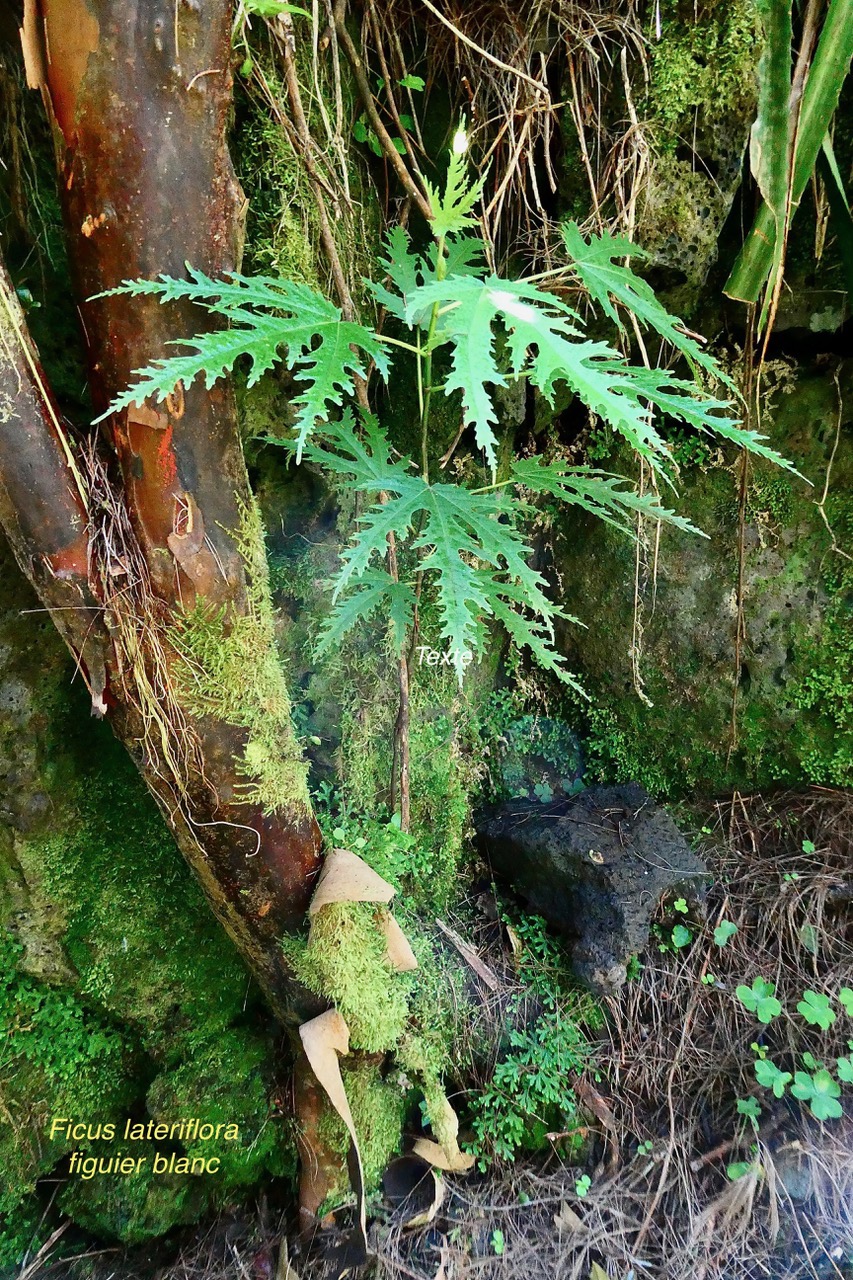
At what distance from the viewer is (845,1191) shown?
77.2 inches

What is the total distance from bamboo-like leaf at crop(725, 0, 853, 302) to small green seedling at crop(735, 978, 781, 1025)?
2.22 m

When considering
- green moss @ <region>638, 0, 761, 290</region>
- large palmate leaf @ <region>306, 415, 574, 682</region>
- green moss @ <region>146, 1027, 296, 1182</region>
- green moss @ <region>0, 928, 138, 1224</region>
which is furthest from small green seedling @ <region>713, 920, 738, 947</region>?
green moss @ <region>638, 0, 761, 290</region>

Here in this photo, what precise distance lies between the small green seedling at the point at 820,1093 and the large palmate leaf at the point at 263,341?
2443mm

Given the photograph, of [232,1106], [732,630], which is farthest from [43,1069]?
[732,630]

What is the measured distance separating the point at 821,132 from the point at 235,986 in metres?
2.97

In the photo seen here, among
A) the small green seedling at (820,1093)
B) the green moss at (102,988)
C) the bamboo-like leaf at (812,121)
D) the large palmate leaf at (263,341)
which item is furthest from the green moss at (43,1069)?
the bamboo-like leaf at (812,121)

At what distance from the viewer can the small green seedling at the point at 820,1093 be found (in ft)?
→ 6.67

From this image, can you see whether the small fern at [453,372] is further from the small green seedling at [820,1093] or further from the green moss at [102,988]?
the small green seedling at [820,1093]

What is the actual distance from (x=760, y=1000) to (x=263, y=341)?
99.7 inches

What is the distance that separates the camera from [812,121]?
171 centimetres

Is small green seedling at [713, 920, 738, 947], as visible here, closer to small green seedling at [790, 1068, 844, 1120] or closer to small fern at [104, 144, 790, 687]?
small green seedling at [790, 1068, 844, 1120]

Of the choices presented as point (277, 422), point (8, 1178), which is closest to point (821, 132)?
point (277, 422)

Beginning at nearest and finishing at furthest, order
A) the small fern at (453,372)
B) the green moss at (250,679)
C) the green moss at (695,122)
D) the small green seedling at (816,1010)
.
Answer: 1. the small fern at (453,372)
2. the green moss at (250,679)
3. the green moss at (695,122)
4. the small green seedling at (816,1010)

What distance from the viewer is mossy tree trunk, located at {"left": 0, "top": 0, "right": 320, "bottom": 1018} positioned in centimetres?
119
